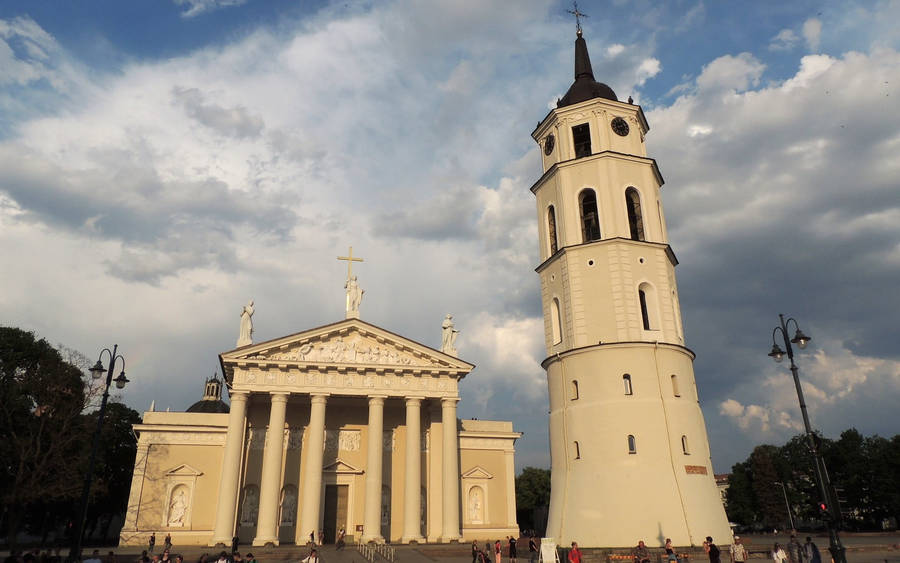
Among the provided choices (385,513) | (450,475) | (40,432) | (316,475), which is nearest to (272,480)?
(316,475)

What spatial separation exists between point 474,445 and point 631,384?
1300 centimetres

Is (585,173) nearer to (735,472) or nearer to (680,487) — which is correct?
(680,487)

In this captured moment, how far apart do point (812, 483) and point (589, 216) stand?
48667 mm

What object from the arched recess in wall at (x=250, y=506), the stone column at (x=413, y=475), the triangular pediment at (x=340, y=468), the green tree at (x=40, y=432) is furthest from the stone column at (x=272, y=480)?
the green tree at (x=40, y=432)

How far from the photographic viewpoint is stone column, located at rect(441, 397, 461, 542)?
31234 mm

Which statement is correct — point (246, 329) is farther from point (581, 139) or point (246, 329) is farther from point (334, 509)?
point (581, 139)

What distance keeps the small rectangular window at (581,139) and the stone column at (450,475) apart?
15.6 meters

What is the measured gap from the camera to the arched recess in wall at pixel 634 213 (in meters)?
32.1

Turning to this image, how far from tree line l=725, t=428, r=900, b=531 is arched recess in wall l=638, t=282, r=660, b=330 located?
3156 centimetres

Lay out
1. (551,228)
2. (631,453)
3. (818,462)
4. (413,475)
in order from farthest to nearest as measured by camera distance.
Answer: (551,228)
(413,475)
(631,453)
(818,462)

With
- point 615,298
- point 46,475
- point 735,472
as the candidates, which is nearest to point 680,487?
point 615,298

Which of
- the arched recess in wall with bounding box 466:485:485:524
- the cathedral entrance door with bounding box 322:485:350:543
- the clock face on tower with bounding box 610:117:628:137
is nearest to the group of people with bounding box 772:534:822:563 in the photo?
the arched recess in wall with bounding box 466:485:485:524

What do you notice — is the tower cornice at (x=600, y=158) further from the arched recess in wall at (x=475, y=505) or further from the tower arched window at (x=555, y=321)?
the arched recess in wall at (x=475, y=505)

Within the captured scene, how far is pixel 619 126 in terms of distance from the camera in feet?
112
